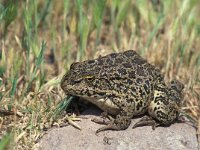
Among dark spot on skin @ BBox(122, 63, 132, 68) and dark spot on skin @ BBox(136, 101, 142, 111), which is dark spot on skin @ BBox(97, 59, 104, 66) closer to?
dark spot on skin @ BBox(122, 63, 132, 68)

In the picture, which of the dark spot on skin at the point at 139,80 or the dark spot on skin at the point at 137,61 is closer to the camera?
the dark spot on skin at the point at 139,80

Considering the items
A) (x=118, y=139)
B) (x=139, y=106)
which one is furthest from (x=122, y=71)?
(x=118, y=139)

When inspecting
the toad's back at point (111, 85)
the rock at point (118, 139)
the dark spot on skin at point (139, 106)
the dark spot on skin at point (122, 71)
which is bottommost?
the rock at point (118, 139)

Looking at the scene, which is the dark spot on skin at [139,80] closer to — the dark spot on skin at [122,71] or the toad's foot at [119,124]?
the dark spot on skin at [122,71]

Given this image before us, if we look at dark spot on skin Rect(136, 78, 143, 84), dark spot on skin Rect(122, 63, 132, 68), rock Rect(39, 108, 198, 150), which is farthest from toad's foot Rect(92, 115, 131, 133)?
dark spot on skin Rect(122, 63, 132, 68)

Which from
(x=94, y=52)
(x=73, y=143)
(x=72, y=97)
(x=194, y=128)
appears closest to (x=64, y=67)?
(x=94, y=52)

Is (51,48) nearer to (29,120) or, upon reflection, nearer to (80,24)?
(80,24)

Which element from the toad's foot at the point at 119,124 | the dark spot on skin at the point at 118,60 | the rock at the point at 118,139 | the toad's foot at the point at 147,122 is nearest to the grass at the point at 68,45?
the rock at the point at 118,139

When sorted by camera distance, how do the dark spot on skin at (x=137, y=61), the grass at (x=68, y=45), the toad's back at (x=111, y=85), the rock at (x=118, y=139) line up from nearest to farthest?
the rock at (x=118, y=139) → the toad's back at (x=111, y=85) → the grass at (x=68, y=45) → the dark spot on skin at (x=137, y=61)
